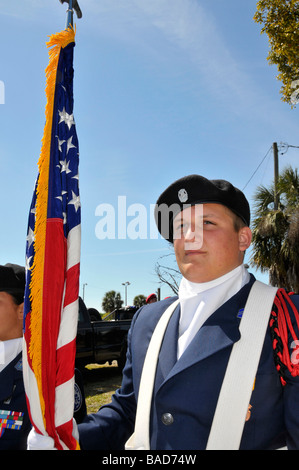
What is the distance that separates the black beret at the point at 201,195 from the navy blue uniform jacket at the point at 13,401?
1.25m

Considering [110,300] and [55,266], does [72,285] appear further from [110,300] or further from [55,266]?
[110,300]

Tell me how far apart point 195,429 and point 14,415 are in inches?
44.3

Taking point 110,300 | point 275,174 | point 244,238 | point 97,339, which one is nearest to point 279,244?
point 275,174

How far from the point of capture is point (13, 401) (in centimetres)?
215

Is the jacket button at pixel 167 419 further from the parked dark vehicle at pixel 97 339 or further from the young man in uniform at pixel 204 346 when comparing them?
the parked dark vehicle at pixel 97 339

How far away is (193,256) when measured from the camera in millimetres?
1744

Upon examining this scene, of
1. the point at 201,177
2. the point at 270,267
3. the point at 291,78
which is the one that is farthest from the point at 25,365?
the point at 270,267

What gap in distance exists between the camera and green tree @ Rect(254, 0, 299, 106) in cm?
899

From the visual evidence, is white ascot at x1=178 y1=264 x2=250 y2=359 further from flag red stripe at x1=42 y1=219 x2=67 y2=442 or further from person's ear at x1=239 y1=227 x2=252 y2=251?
flag red stripe at x1=42 y1=219 x2=67 y2=442

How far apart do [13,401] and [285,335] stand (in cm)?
153

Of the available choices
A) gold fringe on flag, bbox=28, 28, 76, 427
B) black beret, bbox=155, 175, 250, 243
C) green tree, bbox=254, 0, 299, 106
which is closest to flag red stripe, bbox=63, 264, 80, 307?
gold fringe on flag, bbox=28, 28, 76, 427

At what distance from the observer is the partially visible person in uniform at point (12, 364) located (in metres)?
2.06

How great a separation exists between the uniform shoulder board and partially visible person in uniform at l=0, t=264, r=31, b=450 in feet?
4.58
